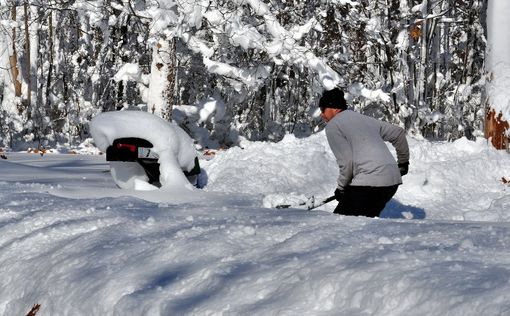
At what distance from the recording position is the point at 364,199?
6082 millimetres

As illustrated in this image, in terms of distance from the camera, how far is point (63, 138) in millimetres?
24078

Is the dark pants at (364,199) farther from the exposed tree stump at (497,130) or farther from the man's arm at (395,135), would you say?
the exposed tree stump at (497,130)

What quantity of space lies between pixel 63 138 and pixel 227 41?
1302 cm

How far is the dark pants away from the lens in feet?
19.9

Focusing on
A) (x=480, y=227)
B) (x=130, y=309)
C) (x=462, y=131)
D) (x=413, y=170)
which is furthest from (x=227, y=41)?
(x=462, y=131)

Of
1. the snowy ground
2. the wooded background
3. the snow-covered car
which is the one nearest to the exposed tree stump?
the wooded background

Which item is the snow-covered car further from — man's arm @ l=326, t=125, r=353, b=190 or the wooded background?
man's arm @ l=326, t=125, r=353, b=190

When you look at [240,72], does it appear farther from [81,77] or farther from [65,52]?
[65,52]

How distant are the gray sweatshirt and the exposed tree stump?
17.5 ft

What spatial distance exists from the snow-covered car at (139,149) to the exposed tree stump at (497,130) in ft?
16.2

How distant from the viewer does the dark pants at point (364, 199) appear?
6074 mm

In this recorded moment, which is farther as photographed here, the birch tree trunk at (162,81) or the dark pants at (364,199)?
the birch tree trunk at (162,81)

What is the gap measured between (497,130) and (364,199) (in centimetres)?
565

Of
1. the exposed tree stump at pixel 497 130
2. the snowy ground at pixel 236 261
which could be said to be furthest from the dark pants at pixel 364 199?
the exposed tree stump at pixel 497 130
